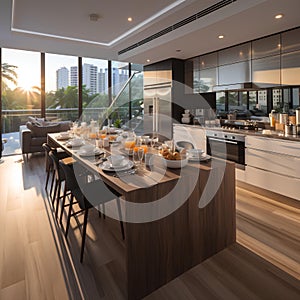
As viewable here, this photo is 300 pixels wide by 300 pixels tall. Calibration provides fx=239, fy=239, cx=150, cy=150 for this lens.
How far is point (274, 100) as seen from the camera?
3.82 m

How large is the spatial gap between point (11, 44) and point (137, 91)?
3.37m

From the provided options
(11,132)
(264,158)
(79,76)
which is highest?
(79,76)

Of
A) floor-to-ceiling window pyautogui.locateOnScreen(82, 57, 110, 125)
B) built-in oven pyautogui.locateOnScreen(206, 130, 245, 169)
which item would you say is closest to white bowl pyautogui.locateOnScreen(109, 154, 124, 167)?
built-in oven pyautogui.locateOnScreen(206, 130, 245, 169)

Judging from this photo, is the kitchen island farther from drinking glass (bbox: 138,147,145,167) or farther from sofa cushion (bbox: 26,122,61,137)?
sofa cushion (bbox: 26,122,61,137)

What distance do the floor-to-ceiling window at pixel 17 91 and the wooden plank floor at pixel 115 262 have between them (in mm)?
4283

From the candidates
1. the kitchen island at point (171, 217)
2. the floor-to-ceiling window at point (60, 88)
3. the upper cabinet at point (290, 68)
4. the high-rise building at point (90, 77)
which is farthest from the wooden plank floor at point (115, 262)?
the high-rise building at point (90, 77)

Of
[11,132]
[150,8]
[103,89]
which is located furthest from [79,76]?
[150,8]

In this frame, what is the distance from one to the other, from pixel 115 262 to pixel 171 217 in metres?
0.68

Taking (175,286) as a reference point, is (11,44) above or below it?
above

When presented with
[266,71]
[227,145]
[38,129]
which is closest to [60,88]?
[38,129]

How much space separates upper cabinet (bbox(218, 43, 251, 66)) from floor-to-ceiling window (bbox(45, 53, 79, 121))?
15.0ft

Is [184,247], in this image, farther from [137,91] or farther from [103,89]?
[103,89]

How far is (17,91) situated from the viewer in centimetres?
647

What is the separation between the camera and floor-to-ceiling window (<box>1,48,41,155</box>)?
627 centimetres
